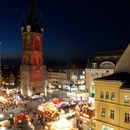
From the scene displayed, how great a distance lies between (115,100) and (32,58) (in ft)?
166

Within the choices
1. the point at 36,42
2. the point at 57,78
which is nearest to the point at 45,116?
the point at 36,42

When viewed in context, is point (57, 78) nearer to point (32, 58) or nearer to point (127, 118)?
point (32, 58)

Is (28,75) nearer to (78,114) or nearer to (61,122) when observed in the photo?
(78,114)

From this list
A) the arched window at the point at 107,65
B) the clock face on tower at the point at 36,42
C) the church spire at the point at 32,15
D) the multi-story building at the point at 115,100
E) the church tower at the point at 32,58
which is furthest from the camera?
the church spire at the point at 32,15

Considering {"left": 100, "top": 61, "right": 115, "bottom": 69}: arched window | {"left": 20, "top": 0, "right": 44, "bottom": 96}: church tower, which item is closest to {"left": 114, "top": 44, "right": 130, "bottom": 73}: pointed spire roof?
{"left": 100, "top": 61, "right": 115, "bottom": 69}: arched window

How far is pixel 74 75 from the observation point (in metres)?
98.2

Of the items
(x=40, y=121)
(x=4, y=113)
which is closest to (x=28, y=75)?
(x=4, y=113)

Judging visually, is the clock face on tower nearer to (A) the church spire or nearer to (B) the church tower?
(B) the church tower

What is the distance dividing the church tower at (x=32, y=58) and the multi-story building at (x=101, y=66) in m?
16.3

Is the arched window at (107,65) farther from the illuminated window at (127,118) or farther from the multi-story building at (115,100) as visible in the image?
the illuminated window at (127,118)

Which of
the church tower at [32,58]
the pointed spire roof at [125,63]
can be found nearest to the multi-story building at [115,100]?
the pointed spire roof at [125,63]

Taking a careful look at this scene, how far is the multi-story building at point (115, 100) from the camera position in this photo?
23.6m

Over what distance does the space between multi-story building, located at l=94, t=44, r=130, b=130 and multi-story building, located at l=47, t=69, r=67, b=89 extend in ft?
227

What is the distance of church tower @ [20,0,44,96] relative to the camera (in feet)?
233
